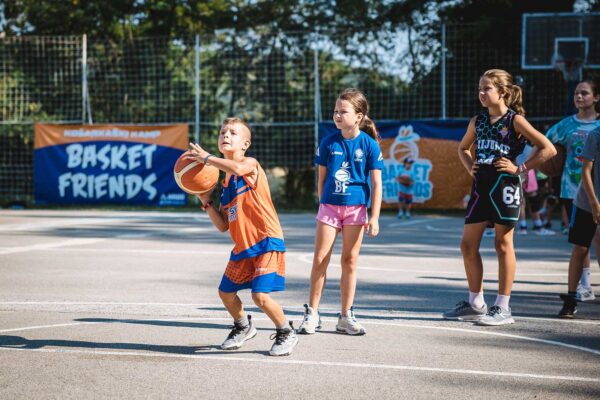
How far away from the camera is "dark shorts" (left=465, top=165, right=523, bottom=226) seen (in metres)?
6.45

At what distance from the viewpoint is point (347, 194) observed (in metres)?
6.14

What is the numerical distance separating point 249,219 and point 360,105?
4.64 feet

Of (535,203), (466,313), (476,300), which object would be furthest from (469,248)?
(535,203)

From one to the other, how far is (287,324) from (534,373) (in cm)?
167

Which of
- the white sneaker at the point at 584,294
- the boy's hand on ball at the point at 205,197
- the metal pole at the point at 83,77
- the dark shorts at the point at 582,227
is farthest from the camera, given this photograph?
the metal pole at the point at 83,77

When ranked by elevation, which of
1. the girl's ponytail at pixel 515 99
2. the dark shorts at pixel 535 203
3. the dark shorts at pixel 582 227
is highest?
the girl's ponytail at pixel 515 99

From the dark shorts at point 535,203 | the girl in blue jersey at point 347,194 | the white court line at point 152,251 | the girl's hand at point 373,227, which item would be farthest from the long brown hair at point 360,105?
the dark shorts at point 535,203

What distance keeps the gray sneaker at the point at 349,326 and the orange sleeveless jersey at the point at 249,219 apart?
0.96 metres

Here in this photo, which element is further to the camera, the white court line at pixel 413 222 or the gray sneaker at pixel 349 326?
the white court line at pixel 413 222

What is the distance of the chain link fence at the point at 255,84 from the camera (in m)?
22.0

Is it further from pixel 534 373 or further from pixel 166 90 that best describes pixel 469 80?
pixel 534 373

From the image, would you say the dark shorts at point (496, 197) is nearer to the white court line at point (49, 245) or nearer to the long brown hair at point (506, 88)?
the long brown hair at point (506, 88)

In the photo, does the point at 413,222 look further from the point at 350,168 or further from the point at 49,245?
the point at 350,168

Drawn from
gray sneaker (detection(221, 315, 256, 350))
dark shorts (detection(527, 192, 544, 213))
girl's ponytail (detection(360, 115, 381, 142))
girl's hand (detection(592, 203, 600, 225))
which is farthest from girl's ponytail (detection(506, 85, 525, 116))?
dark shorts (detection(527, 192, 544, 213))
